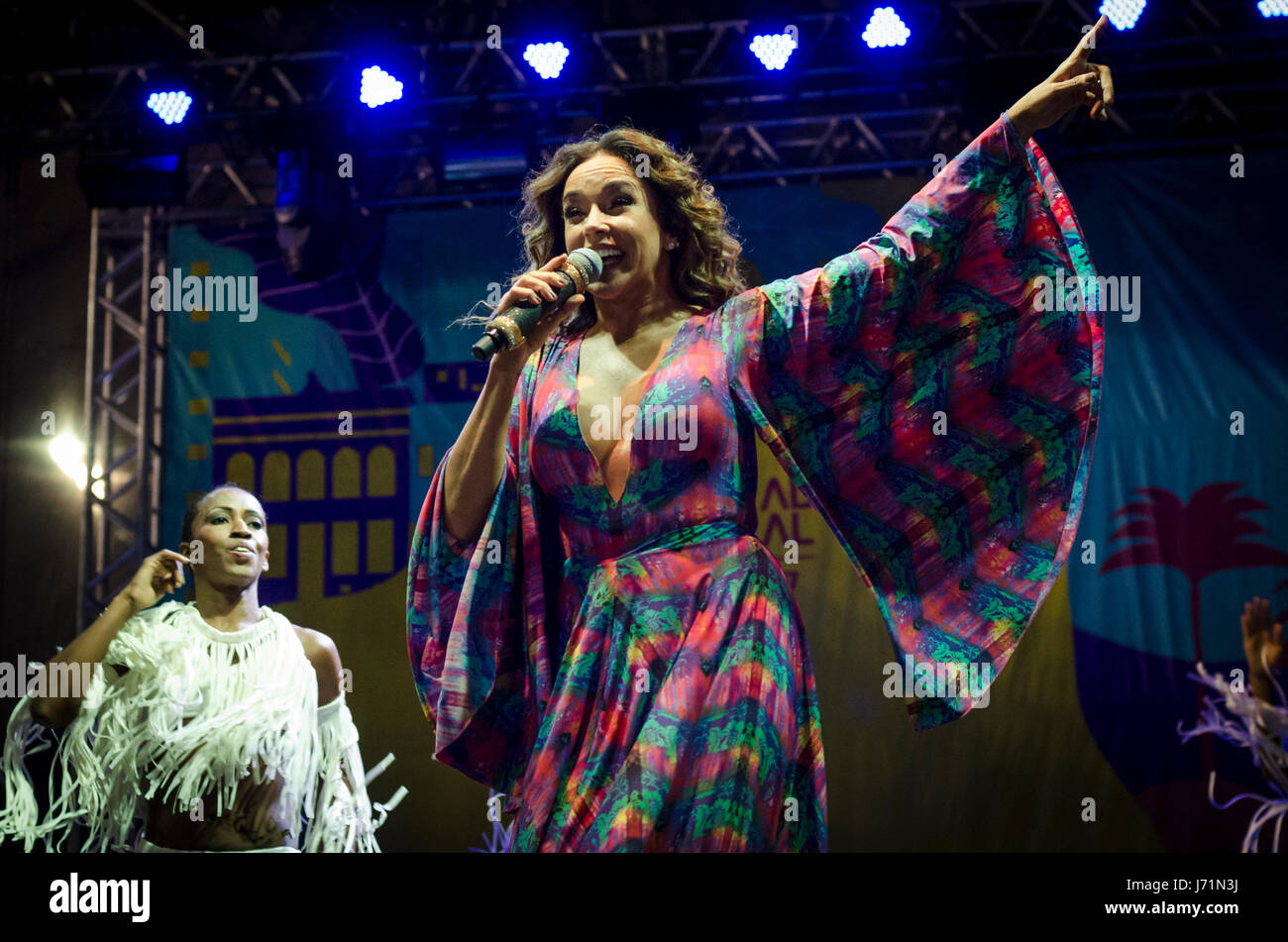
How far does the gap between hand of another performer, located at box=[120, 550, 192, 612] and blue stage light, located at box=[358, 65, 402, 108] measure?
8.83 feet

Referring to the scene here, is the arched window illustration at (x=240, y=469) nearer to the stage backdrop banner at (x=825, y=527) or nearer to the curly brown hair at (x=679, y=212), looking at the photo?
the stage backdrop banner at (x=825, y=527)

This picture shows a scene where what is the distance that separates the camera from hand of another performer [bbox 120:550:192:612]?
439cm

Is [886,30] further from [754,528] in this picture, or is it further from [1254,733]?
[754,528]

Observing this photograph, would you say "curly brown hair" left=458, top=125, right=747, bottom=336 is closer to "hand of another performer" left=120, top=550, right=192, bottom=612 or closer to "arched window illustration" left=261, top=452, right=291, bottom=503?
"hand of another performer" left=120, top=550, right=192, bottom=612

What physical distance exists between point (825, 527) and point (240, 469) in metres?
2.93

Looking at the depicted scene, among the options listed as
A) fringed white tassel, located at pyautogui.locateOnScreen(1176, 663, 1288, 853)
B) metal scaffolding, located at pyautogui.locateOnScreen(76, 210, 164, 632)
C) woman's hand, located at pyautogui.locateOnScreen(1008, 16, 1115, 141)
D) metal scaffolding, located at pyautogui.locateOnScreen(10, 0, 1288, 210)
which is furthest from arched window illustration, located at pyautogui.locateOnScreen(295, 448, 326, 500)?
woman's hand, located at pyautogui.locateOnScreen(1008, 16, 1115, 141)

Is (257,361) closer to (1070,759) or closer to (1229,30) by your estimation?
(1070,759)

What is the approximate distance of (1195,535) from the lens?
615 centimetres

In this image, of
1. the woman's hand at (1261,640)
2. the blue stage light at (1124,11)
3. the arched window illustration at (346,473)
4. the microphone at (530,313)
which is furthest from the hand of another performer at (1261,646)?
the microphone at (530,313)

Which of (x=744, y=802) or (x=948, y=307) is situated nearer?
(x=744, y=802)
